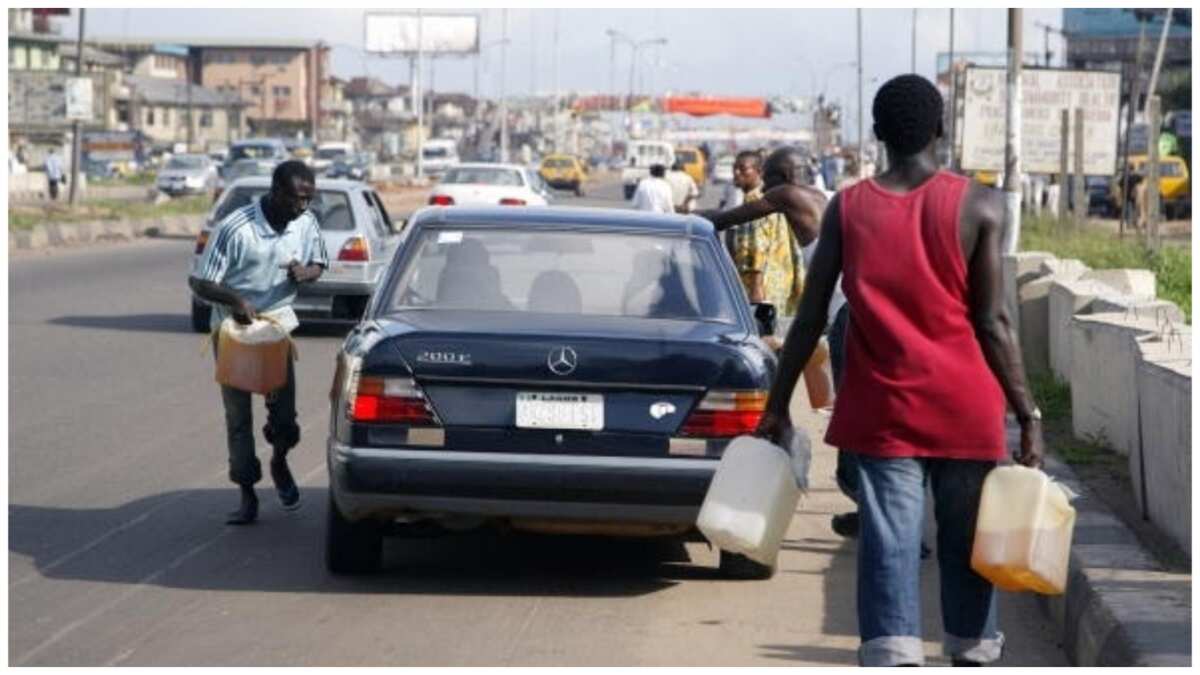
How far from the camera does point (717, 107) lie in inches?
5369

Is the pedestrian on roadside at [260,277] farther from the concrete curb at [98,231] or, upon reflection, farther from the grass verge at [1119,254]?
the concrete curb at [98,231]

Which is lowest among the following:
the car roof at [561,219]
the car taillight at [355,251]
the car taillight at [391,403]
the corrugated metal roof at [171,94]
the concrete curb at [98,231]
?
the concrete curb at [98,231]

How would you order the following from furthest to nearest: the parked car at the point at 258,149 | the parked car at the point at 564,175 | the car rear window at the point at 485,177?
the parked car at the point at 564,175 < the parked car at the point at 258,149 < the car rear window at the point at 485,177

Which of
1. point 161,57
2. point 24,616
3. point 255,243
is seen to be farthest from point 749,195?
point 161,57

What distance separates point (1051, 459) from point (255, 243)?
400cm

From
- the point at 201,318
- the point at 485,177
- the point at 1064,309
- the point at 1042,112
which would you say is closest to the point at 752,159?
the point at 1064,309

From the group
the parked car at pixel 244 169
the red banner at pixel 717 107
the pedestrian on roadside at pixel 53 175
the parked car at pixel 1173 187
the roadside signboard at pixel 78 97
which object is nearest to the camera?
the roadside signboard at pixel 78 97

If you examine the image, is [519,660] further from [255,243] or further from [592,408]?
[255,243]

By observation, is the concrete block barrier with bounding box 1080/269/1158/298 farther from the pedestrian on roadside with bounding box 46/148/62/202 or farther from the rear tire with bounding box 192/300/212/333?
the pedestrian on roadside with bounding box 46/148/62/202

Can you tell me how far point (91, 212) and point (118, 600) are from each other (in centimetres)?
3892

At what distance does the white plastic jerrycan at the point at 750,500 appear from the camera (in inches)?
247

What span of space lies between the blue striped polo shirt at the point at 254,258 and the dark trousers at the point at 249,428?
0.29 metres

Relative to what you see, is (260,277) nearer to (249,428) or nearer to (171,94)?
(249,428)

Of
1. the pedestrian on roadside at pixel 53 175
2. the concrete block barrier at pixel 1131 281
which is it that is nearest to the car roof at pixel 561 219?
the concrete block barrier at pixel 1131 281
